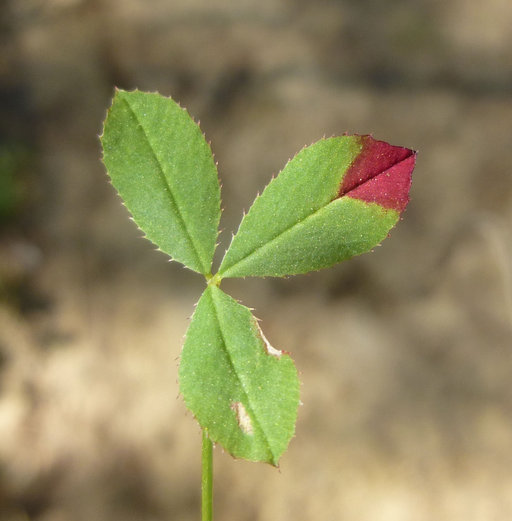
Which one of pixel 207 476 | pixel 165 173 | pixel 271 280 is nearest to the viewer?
pixel 207 476

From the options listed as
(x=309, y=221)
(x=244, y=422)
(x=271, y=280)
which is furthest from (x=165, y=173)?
(x=271, y=280)

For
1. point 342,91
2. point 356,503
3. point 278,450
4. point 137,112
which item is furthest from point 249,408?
point 342,91

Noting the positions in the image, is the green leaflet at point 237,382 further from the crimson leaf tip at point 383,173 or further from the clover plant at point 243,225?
the crimson leaf tip at point 383,173

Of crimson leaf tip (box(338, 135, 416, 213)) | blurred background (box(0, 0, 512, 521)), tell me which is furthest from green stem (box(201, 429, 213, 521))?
blurred background (box(0, 0, 512, 521))

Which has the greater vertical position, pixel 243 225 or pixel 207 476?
pixel 243 225

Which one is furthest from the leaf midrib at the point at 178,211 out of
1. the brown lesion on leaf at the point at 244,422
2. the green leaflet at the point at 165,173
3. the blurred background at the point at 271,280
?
the blurred background at the point at 271,280

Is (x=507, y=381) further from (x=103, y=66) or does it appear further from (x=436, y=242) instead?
(x=103, y=66)

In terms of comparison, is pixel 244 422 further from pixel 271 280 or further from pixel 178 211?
pixel 271 280

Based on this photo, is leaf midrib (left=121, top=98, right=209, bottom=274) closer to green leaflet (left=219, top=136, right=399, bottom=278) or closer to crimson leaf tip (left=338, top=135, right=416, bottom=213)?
green leaflet (left=219, top=136, right=399, bottom=278)
